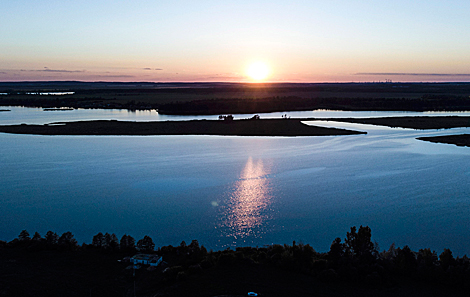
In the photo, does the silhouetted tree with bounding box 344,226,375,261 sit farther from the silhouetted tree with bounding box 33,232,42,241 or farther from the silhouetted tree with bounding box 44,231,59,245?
the silhouetted tree with bounding box 33,232,42,241

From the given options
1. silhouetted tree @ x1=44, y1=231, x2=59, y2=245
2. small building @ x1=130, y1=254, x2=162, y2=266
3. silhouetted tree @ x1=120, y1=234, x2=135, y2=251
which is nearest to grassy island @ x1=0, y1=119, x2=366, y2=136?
silhouetted tree @ x1=44, y1=231, x2=59, y2=245

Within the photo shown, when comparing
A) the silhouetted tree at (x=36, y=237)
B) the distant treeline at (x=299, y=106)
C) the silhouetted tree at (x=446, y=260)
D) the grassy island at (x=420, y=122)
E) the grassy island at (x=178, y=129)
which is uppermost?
the distant treeline at (x=299, y=106)

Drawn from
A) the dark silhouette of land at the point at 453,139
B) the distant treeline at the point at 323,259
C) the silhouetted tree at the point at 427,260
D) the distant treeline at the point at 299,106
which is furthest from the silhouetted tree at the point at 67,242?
the distant treeline at the point at 299,106

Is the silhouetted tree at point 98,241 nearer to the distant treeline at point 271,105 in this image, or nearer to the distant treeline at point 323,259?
the distant treeline at point 323,259

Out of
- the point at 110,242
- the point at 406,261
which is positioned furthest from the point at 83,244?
the point at 406,261

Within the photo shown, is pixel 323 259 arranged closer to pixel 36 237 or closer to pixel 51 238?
pixel 51 238

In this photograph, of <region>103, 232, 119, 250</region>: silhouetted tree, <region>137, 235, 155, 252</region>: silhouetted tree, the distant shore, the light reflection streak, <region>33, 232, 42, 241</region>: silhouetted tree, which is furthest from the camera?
the distant shore
